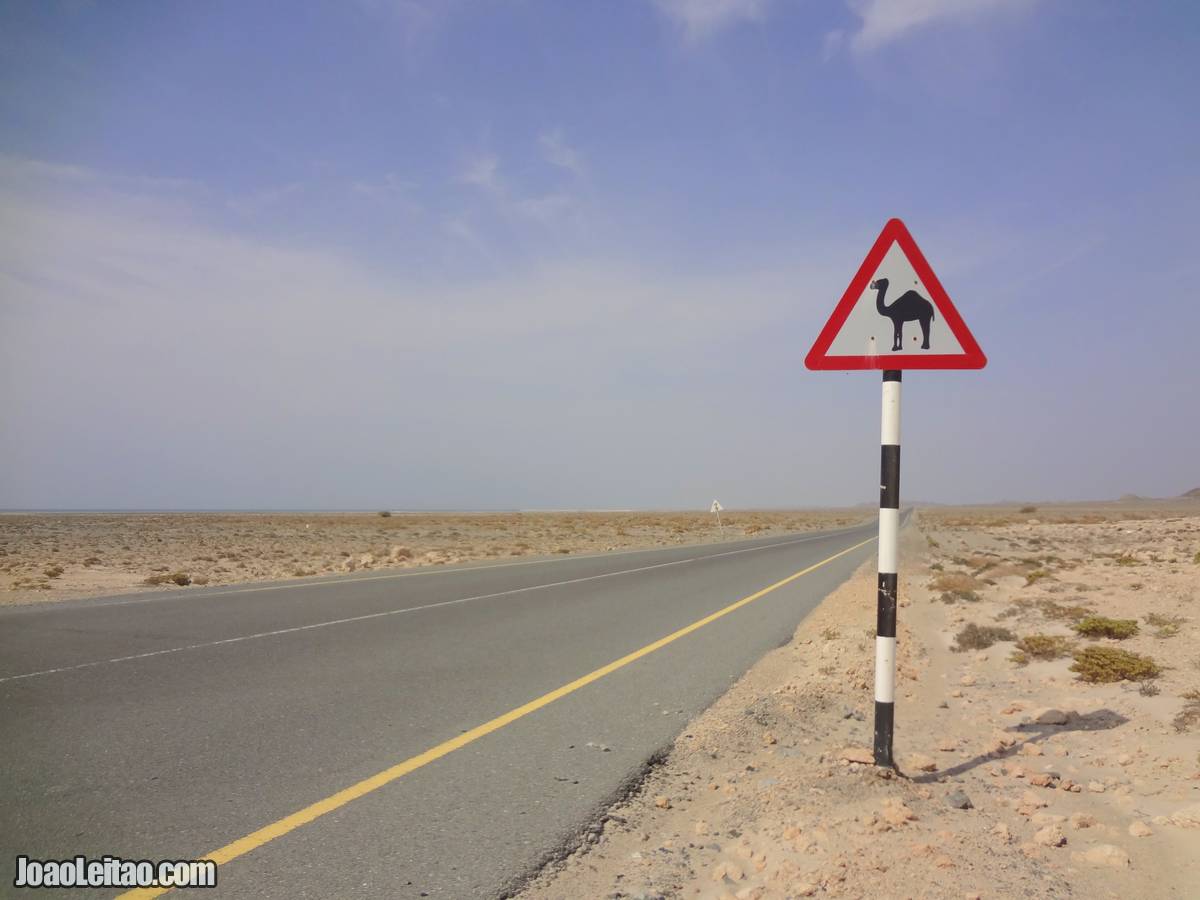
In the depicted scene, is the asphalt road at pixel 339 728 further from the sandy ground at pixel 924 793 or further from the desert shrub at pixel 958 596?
the desert shrub at pixel 958 596

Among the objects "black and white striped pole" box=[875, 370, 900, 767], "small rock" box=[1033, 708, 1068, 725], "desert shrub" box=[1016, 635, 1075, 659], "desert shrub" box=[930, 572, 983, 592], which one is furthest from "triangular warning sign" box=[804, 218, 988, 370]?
"desert shrub" box=[930, 572, 983, 592]

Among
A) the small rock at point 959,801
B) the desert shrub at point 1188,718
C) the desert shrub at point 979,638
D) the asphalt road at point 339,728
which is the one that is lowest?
the asphalt road at point 339,728

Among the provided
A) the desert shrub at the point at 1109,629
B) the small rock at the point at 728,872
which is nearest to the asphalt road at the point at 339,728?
the small rock at the point at 728,872

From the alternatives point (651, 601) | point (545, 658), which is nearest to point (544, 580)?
point (651, 601)

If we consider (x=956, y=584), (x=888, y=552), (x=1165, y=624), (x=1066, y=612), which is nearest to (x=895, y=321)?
(x=888, y=552)

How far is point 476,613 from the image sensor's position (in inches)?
475

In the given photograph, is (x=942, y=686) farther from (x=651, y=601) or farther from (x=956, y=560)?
(x=956, y=560)

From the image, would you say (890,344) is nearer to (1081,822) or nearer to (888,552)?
(888,552)

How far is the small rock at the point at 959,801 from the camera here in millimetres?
4348

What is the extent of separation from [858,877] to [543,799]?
181 cm

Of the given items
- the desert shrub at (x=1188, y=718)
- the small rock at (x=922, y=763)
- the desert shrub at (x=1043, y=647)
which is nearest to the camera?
the small rock at (x=922, y=763)

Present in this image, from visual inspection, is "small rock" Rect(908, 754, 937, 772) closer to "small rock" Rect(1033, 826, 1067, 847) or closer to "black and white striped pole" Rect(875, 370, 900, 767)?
"black and white striped pole" Rect(875, 370, 900, 767)

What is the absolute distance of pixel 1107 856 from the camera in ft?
11.9

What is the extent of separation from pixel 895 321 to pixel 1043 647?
576 cm
